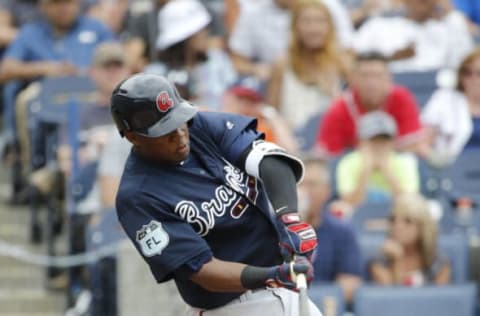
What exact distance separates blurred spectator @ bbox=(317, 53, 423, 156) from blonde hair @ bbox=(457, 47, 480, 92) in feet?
1.20

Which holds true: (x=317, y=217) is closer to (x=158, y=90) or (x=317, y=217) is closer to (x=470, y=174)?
(x=470, y=174)

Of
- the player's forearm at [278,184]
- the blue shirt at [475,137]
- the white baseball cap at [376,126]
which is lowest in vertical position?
the blue shirt at [475,137]

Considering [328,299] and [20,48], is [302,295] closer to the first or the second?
[328,299]

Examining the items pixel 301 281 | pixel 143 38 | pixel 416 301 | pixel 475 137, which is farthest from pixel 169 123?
pixel 143 38

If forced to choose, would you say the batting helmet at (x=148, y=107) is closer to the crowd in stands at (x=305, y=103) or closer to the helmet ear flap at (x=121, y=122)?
Answer: the helmet ear flap at (x=121, y=122)

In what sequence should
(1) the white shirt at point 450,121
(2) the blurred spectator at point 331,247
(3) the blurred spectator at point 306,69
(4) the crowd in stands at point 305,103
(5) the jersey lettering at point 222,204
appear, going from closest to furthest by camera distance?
(5) the jersey lettering at point 222,204 < (2) the blurred spectator at point 331,247 < (4) the crowd in stands at point 305,103 < (1) the white shirt at point 450,121 < (3) the blurred spectator at point 306,69

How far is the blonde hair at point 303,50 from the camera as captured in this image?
8.75 metres

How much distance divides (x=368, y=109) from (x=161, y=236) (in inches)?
154

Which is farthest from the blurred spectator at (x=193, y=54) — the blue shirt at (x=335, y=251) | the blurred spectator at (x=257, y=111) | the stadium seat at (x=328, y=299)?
the stadium seat at (x=328, y=299)

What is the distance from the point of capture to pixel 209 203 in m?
4.86

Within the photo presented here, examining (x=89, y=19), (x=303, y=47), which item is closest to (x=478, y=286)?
(x=303, y=47)

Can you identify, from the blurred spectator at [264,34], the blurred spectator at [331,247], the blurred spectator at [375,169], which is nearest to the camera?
the blurred spectator at [331,247]

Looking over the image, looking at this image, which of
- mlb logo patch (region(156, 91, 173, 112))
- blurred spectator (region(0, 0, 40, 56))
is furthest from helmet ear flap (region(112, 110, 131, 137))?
blurred spectator (region(0, 0, 40, 56))

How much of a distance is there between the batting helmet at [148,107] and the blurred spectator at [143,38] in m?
4.71
